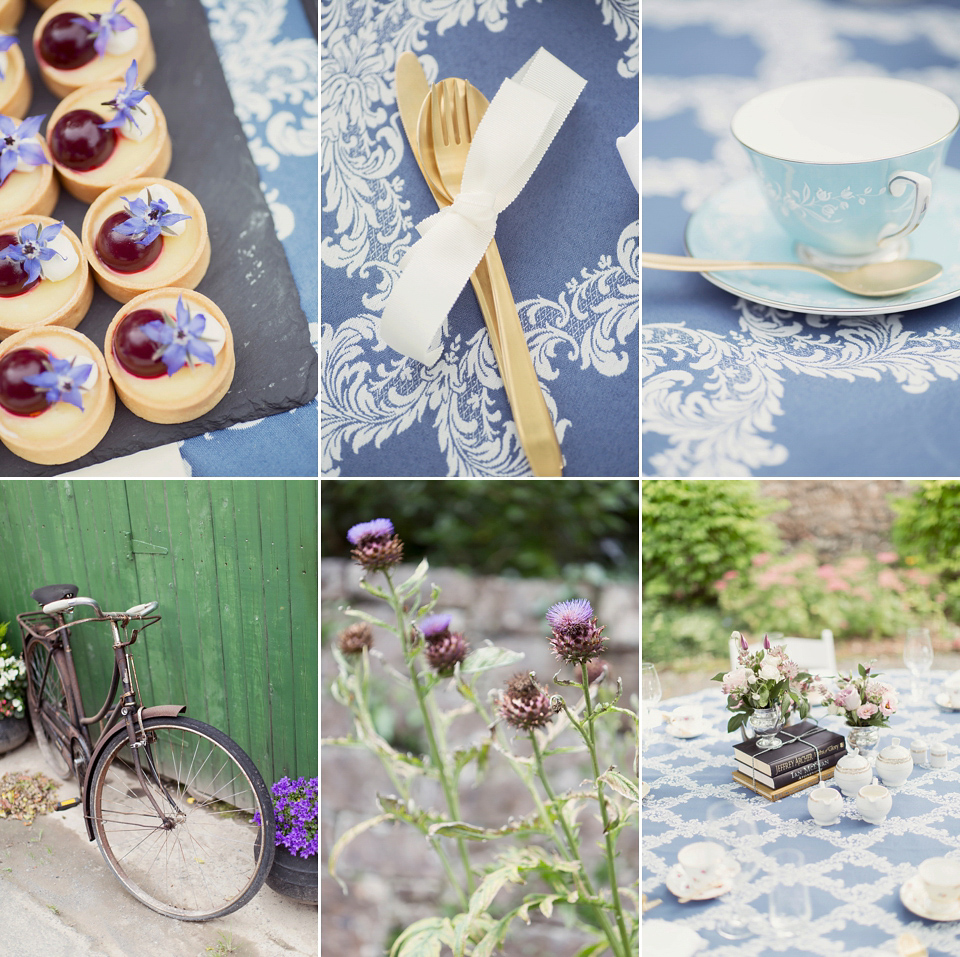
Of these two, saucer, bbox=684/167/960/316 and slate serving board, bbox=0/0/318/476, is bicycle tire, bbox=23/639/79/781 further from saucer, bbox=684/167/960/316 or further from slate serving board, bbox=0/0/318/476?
saucer, bbox=684/167/960/316

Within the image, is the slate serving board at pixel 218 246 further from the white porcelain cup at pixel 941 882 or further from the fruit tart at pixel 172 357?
the white porcelain cup at pixel 941 882

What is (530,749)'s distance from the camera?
103cm

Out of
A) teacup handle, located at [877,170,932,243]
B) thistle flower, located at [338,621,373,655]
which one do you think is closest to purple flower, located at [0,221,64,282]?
thistle flower, located at [338,621,373,655]

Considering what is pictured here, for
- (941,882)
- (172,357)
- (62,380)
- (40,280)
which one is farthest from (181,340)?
(941,882)

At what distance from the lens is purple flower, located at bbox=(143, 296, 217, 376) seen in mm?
938

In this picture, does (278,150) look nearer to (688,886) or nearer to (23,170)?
(23,170)

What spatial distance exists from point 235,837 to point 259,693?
286mm

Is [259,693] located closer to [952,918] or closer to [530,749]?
[530,749]

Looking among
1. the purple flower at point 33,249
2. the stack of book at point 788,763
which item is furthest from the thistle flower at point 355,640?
the purple flower at point 33,249

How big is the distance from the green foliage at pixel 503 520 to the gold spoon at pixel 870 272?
0.28 m

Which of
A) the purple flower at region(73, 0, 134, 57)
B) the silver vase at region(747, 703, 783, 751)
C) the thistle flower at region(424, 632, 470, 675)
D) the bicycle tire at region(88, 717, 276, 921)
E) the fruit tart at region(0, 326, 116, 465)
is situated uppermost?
the purple flower at region(73, 0, 134, 57)

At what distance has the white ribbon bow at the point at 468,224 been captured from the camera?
2.79 feet

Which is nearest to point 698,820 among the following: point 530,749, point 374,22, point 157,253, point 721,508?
point 530,749

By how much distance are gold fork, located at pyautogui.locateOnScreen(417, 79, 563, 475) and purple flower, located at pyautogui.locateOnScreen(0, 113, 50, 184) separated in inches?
23.1
